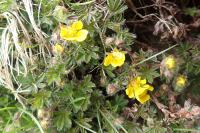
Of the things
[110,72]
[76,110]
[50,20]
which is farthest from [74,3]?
[76,110]

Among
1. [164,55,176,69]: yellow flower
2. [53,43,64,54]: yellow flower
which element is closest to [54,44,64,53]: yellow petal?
[53,43,64,54]: yellow flower

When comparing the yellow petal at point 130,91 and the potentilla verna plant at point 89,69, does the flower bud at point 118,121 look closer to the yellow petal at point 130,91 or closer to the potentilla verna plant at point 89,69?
the potentilla verna plant at point 89,69

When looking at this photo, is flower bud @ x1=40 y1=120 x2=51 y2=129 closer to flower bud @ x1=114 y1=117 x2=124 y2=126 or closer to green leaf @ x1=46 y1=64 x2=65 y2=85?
green leaf @ x1=46 y1=64 x2=65 y2=85

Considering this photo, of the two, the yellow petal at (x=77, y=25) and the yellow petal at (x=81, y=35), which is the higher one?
the yellow petal at (x=77, y=25)

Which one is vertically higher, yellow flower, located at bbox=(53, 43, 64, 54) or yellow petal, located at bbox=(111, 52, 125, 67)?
yellow flower, located at bbox=(53, 43, 64, 54)

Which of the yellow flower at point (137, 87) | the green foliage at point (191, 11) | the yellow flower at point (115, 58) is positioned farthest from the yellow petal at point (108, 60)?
the green foliage at point (191, 11)

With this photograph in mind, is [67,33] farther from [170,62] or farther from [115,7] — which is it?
[170,62]
